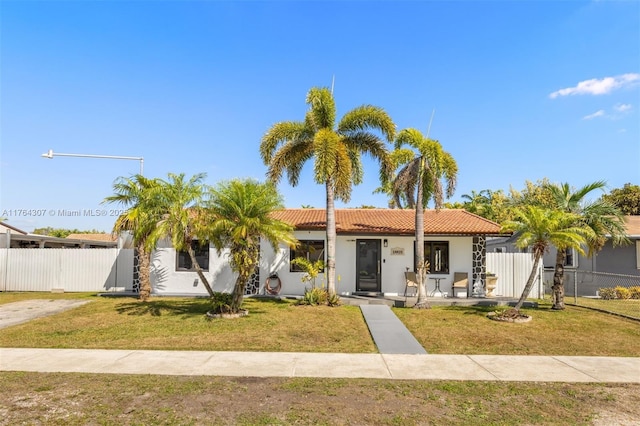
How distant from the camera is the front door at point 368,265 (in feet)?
56.9

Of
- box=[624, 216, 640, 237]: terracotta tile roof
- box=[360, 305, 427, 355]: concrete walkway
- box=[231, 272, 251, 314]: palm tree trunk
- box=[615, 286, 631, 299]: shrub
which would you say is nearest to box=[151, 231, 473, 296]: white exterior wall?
box=[360, 305, 427, 355]: concrete walkway

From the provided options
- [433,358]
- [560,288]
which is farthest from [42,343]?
[560,288]

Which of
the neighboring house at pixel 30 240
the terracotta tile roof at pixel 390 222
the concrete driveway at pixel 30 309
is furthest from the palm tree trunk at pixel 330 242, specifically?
the neighboring house at pixel 30 240

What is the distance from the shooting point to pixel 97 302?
15.4 metres

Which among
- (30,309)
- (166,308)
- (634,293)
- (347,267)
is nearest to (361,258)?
(347,267)

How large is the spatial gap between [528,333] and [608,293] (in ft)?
39.9

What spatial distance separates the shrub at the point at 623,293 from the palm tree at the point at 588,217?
6907 mm

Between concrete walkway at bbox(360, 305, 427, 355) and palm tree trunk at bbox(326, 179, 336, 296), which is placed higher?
palm tree trunk at bbox(326, 179, 336, 296)

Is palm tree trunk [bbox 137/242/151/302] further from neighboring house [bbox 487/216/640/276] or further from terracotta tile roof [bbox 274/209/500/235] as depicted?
neighboring house [bbox 487/216/640/276]

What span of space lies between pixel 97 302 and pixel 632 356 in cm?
1683

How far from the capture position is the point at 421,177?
46.4 feet

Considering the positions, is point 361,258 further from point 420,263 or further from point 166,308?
point 166,308

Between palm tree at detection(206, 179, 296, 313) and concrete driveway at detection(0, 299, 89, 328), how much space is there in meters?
6.49

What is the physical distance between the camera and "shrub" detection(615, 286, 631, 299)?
18.9 meters
